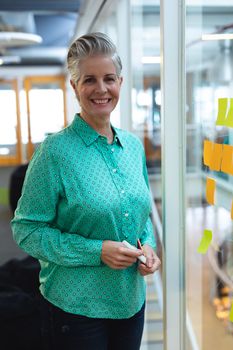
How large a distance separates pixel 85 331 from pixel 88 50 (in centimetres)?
87

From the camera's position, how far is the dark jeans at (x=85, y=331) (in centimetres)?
143

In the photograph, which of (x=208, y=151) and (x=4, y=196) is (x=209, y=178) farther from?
(x=4, y=196)

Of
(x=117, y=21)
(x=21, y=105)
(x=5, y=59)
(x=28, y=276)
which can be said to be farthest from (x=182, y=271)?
(x=21, y=105)

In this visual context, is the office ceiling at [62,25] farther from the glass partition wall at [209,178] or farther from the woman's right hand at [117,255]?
the woman's right hand at [117,255]

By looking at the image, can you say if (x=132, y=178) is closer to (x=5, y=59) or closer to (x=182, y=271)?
(x=182, y=271)

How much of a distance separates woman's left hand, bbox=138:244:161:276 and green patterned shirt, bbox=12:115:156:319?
0.12ft

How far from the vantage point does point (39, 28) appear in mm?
8188

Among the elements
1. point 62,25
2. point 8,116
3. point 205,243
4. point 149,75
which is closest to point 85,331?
point 205,243

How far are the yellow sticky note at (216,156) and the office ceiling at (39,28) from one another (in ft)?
10.7

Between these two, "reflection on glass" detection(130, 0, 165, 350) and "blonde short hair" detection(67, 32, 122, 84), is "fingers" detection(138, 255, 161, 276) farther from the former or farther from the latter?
"reflection on glass" detection(130, 0, 165, 350)

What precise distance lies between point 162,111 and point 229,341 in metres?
3.20

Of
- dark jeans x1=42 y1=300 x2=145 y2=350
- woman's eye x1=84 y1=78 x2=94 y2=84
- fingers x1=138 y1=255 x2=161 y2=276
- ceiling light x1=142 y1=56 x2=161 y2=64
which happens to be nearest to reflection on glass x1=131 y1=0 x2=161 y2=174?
ceiling light x1=142 y1=56 x2=161 y2=64

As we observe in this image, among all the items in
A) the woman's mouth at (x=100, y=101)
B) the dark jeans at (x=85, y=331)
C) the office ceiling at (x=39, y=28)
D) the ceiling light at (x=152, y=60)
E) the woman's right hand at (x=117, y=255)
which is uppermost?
the office ceiling at (x=39, y=28)

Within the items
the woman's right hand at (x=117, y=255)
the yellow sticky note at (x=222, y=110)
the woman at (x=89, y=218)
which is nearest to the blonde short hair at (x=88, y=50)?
the woman at (x=89, y=218)
